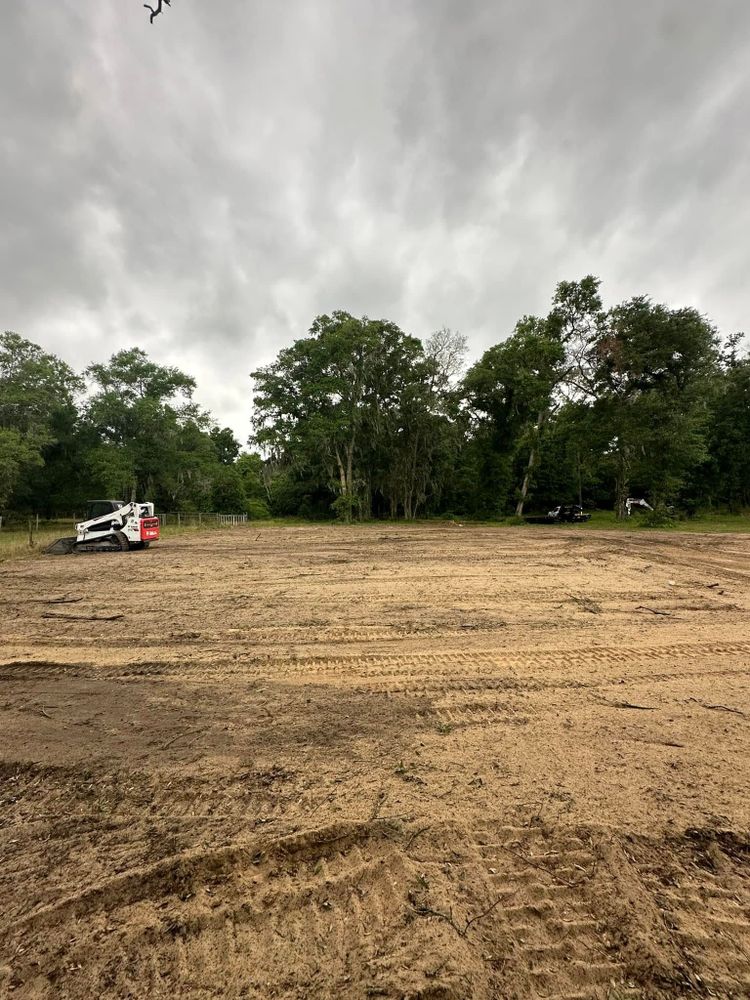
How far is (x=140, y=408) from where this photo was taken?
107 feet

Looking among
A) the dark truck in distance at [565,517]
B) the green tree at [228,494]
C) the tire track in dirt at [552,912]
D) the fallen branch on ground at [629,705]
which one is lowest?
the tire track in dirt at [552,912]

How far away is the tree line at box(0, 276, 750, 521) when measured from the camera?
2497 cm

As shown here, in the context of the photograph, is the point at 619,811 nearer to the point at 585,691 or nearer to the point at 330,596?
the point at 585,691

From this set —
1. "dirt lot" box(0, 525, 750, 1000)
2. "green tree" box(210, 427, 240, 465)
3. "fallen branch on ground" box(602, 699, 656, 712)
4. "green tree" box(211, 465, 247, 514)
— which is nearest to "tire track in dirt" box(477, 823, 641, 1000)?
"dirt lot" box(0, 525, 750, 1000)

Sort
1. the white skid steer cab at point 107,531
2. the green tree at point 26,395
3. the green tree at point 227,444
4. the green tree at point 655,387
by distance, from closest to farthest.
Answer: the white skid steer cab at point 107,531 → the green tree at point 655,387 → the green tree at point 26,395 → the green tree at point 227,444

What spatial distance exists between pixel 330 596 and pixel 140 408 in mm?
31423

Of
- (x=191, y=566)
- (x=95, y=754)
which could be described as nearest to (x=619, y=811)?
(x=95, y=754)

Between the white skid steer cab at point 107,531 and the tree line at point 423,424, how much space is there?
46.5ft

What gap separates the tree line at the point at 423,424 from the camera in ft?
81.9

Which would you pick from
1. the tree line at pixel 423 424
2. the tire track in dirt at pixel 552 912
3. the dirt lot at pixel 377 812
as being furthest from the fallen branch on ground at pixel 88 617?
the tree line at pixel 423 424

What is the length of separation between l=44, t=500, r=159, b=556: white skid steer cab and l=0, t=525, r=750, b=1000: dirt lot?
36.4ft

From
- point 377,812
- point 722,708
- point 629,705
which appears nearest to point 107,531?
point 377,812

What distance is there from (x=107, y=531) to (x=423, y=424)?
23.8 meters

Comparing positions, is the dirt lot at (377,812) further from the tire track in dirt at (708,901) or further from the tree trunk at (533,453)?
the tree trunk at (533,453)
